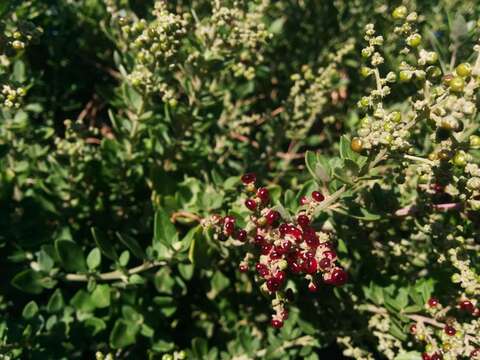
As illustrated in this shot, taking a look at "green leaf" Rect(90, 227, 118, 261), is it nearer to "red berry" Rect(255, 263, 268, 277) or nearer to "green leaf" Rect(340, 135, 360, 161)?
"red berry" Rect(255, 263, 268, 277)

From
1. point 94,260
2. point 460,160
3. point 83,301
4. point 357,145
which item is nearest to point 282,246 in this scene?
point 357,145

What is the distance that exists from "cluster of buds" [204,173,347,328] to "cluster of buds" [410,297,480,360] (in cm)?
61

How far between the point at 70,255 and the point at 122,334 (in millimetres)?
531

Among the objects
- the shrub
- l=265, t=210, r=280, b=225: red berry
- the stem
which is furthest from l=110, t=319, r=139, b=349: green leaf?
l=265, t=210, r=280, b=225: red berry

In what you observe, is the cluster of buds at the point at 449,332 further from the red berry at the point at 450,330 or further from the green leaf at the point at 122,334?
the green leaf at the point at 122,334

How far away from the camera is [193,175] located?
3428mm

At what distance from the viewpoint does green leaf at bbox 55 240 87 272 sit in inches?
102

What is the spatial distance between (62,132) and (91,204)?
109cm

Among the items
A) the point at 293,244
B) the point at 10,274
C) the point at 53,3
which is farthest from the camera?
the point at 53,3

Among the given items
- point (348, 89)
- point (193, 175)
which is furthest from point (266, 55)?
point (193, 175)

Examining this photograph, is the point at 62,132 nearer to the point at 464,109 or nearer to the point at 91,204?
the point at 91,204

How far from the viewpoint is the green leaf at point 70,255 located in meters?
2.58

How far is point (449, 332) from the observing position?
2.12 meters

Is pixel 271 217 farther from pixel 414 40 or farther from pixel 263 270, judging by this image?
pixel 414 40
